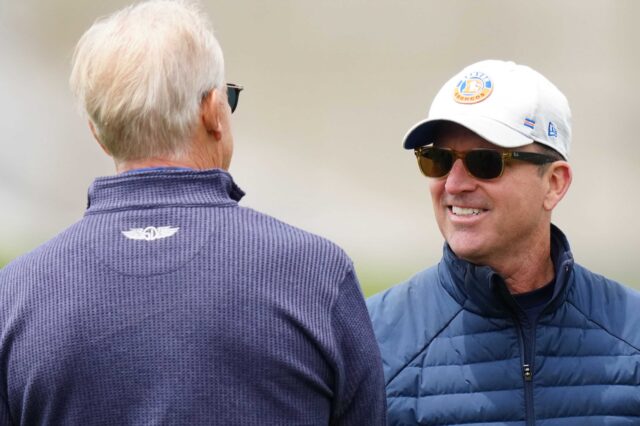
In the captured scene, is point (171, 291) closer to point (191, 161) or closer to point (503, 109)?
point (191, 161)

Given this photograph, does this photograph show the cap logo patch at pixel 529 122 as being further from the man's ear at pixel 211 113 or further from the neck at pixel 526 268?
the man's ear at pixel 211 113

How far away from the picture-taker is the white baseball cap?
227 centimetres

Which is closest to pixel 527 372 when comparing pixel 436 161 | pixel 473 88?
pixel 436 161

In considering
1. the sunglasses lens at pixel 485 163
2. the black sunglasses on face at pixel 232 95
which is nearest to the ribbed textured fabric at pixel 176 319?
the black sunglasses on face at pixel 232 95

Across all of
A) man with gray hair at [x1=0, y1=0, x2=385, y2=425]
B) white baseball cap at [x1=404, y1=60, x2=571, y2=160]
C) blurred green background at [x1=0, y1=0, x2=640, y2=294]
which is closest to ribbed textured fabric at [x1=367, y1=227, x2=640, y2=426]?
white baseball cap at [x1=404, y1=60, x2=571, y2=160]

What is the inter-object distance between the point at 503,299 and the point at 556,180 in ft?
1.00

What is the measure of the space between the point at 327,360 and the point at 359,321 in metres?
0.10

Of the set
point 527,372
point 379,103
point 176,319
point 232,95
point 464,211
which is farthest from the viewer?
point 379,103

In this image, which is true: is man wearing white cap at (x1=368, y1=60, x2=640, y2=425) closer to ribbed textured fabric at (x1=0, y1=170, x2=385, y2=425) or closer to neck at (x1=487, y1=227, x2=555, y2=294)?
neck at (x1=487, y1=227, x2=555, y2=294)

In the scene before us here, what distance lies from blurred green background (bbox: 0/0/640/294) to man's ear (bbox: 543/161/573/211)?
12.2ft

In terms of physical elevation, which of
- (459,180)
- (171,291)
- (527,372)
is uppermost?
(459,180)

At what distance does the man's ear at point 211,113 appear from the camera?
186 centimetres

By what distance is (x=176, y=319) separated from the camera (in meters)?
1.72

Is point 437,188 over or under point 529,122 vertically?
under
